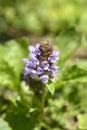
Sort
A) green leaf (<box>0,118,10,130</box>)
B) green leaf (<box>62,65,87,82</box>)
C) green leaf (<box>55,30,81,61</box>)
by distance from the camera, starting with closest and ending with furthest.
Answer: green leaf (<box>0,118,10,130</box>)
green leaf (<box>62,65,87,82</box>)
green leaf (<box>55,30,81,61</box>)

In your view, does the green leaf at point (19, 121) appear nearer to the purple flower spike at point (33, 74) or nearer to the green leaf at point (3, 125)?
the green leaf at point (3, 125)

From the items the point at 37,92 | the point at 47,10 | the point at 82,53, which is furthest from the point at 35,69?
the point at 47,10

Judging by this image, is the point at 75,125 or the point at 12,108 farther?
the point at 75,125

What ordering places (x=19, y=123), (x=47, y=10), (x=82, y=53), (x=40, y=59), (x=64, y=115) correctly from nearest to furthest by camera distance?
1. (x=40, y=59)
2. (x=19, y=123)
3. (x=64, y=115)
4. (x=82, y=53)
5. (x=47, y=10)

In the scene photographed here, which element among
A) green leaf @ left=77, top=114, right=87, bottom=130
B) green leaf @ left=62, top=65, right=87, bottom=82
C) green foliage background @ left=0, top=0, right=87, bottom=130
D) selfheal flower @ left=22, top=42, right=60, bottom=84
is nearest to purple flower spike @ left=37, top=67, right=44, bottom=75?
selfheal flower @ left=22, top=42, right=60, bottom=84

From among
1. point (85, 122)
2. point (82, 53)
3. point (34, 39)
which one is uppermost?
point (34, 39)

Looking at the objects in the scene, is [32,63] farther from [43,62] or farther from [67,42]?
[67,42]

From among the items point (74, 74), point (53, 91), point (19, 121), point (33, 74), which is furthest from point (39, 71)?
point (19, 121)

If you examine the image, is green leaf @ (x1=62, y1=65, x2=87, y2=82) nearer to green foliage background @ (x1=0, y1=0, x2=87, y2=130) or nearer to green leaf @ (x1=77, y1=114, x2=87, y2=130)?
green foliage background @ (x1=0, y1=0, x2=87, y2=130)

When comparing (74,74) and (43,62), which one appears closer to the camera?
(43,62)

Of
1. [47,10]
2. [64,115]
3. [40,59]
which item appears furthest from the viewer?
[47,10]

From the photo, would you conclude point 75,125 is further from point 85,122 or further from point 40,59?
point 40,59
